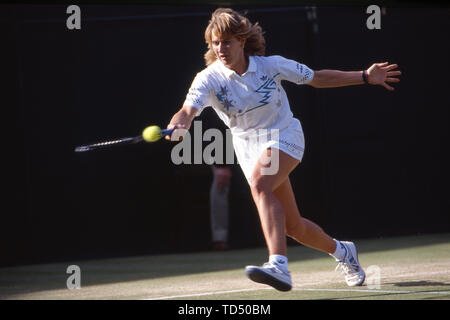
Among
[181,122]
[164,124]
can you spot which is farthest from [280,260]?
[164,124]

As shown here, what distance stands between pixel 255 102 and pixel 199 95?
0.35 metres

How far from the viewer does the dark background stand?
9680 millimetres

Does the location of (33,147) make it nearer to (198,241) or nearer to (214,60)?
(198,241)

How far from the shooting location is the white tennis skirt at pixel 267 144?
5371 mm

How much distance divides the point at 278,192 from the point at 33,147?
478 cm

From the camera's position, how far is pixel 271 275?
193 inches

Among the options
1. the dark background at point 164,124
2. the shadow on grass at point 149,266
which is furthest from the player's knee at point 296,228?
the dark background at point 164,124

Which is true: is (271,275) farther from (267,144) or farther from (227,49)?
(227,49)

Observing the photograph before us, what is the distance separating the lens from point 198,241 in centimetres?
1038

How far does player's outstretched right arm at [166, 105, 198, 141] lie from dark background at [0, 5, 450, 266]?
4.88 metres

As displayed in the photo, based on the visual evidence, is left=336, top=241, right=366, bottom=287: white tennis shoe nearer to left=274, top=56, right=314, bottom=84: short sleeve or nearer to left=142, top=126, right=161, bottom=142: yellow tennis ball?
left=274, top=56, right=314, bottom=84: short sleeve

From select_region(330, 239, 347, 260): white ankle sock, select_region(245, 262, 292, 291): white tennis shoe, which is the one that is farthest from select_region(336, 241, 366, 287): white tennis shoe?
select_region(245, 262, 292, 291): white tennis shoe

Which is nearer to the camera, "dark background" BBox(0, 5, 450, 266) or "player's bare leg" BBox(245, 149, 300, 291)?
"player's bare leg" BBox(245, 149, 300, 291)
